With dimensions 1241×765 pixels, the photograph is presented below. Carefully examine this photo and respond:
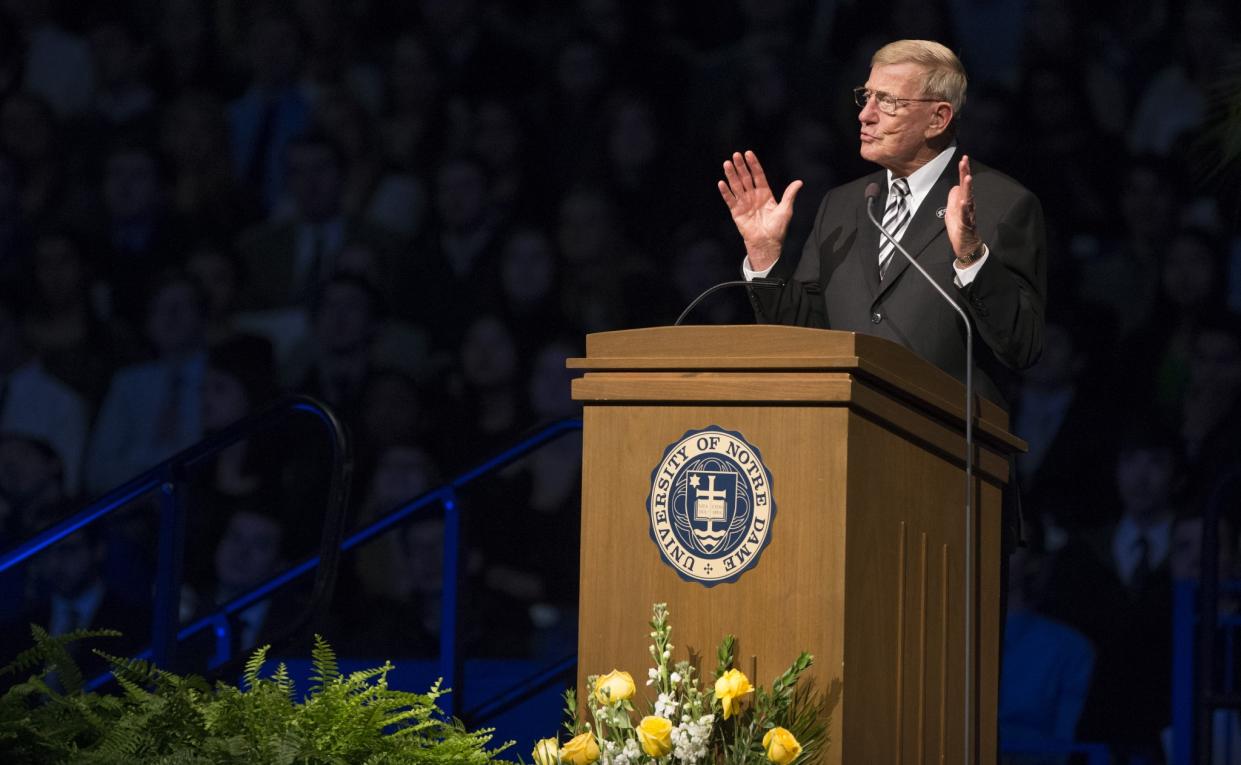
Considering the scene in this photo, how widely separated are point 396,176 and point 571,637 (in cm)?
203

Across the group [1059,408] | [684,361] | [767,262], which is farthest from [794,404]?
[1059,408]

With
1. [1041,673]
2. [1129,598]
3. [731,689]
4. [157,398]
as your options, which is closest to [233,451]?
[157,398]

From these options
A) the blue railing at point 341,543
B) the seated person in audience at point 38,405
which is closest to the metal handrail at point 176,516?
the blue railing at point 341,543

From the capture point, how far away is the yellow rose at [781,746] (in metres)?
2.03

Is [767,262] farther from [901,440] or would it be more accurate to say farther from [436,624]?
[436,624]

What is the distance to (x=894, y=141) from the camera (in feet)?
9.20

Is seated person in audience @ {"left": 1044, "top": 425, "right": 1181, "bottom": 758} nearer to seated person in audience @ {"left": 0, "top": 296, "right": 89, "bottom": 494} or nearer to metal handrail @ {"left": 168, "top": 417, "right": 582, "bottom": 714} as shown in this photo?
metal handrail @ {"left": 168, "top": 417, "right": 582, "bottom": 714}

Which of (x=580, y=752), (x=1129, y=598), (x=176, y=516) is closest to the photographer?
(x=580, y=752)

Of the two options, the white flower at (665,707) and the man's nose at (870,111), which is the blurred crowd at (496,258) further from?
the white flower at (665,707)

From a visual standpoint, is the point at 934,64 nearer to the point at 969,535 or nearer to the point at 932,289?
the point at 932,289

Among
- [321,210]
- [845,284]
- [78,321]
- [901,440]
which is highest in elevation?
[321,210]

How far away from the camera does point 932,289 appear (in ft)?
8.82

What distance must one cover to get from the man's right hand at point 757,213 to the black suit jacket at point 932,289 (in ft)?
0.12

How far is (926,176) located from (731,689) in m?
1.09
